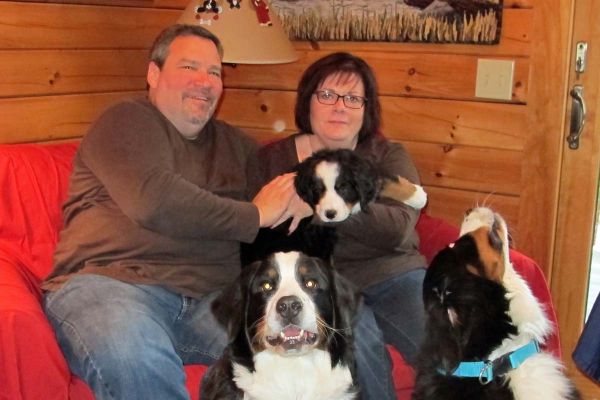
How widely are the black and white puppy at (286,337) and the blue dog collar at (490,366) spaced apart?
317 millimetres

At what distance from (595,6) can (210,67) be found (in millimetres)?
1488

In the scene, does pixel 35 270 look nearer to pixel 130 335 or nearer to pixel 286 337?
pixel 130 335

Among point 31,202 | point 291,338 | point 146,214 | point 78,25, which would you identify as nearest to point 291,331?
point 291,338

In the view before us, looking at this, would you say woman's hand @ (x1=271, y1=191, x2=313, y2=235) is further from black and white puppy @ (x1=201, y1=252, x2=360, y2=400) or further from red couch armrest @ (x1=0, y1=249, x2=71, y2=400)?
red couch armrest @ (x1=0, y1=249, x2=71, y2=400)

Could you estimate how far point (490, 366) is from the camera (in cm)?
161

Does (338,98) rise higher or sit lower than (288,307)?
higher

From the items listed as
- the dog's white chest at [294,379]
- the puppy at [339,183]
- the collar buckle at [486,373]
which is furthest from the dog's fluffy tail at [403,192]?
the collar buckle at [486,373]

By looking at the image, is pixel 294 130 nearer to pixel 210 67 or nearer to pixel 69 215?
pixel 210 67

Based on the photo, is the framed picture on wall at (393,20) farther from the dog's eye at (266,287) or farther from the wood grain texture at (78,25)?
the dog's eye at (266,287)

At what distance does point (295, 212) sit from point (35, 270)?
0.87m

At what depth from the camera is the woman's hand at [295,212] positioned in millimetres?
2352

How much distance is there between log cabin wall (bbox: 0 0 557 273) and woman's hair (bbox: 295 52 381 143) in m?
0.57

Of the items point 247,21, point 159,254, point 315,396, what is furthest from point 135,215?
point 247,21

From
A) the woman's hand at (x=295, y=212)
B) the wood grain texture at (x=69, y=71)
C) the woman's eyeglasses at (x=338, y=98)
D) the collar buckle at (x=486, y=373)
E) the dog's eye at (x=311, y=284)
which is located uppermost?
the wood grain texture at (x=69, y=71)
